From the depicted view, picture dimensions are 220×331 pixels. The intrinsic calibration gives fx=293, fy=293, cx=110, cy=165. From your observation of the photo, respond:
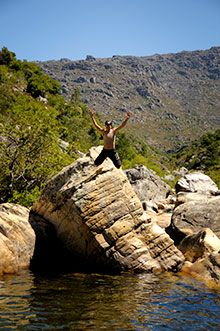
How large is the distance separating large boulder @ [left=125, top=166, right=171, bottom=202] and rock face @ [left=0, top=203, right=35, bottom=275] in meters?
20.1

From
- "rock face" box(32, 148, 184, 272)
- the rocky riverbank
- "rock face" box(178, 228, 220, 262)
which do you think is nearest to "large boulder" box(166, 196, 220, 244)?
the rocky riverbank

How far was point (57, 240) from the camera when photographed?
17.3 m

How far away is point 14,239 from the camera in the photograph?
15461mm

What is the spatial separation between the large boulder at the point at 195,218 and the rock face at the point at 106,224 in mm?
2782

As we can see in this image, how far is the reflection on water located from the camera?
879 cm

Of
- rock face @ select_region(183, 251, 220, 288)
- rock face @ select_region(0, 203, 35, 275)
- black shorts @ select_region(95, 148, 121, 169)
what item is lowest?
rock face @ select_region(183, 251, 220, 288)

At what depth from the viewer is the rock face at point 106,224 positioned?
48.7 feet

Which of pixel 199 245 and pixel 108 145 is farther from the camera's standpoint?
pixel 108 145

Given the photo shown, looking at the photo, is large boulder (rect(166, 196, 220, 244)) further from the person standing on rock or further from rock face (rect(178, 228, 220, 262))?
the person standing on rock

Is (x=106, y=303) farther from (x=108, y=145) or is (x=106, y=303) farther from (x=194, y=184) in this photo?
(x=194, y=184)

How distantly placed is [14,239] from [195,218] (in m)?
10.8

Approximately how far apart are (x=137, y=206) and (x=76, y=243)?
3.94 metres

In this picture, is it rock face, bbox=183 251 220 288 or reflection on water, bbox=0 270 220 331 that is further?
rock face, bbox=183 251 220 288

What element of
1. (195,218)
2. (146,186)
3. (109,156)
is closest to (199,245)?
(195,218)
